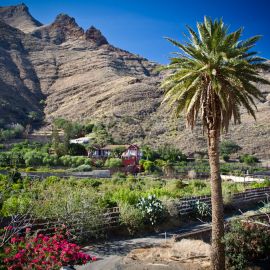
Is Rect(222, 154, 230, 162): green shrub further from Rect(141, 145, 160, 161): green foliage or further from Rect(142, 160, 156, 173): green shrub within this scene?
Rect(142, 160, 156, 173): green shrub

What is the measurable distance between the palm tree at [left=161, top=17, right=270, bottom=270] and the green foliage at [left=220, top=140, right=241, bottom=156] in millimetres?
74634

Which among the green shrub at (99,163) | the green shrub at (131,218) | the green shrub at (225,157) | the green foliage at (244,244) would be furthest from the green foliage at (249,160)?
the green foliage at (244,244)

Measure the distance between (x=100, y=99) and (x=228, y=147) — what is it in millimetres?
66639

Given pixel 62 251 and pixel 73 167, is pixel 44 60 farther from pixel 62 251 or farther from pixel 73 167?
pixel 62 251

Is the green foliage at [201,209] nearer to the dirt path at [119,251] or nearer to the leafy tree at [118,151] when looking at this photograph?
the dirt path at [119,251]

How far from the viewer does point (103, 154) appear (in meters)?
83.9

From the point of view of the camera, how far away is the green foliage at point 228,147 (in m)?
87.2

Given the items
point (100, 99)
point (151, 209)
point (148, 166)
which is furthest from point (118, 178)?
point (100, 99)

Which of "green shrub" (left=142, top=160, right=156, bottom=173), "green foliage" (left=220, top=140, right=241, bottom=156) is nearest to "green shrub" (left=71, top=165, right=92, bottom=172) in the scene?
"green shrub" (left=142, top=160, right=156, bottom=173)

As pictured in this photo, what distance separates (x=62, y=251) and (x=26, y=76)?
173 meters

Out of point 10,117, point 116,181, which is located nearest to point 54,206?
point 116,181

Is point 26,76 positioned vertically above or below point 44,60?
below

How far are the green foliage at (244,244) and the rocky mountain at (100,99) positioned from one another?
68944 mm

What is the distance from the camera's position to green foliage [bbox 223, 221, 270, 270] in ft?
44.8
